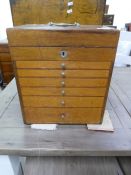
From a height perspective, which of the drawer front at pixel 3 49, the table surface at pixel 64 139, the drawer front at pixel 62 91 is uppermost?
the drawer front at pixel 62 91

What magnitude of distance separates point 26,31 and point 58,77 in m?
0.15

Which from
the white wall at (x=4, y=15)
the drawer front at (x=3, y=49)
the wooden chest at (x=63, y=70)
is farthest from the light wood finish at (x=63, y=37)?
the white wall at (x=4, y=15)

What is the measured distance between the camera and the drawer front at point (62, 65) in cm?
48

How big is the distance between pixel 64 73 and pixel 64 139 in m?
0.19

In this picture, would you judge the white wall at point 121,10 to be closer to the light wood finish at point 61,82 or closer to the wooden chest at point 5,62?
the wooden chest at point 5,62

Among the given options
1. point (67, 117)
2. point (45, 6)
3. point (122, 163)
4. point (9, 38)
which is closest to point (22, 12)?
point (45, 6)

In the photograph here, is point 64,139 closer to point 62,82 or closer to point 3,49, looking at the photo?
point 62,82

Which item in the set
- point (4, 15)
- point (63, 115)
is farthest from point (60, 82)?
point (4, 15)

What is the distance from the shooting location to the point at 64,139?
523 millimetres

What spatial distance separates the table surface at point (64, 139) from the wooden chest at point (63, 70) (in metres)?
0.04

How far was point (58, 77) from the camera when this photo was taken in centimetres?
50

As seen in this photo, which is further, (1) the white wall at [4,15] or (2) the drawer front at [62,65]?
(1) the white wall at [4,15]

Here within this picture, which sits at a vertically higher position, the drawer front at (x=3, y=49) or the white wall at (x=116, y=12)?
the white wall at (x=116, y=12)

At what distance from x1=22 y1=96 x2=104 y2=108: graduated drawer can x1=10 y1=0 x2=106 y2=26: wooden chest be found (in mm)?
464
